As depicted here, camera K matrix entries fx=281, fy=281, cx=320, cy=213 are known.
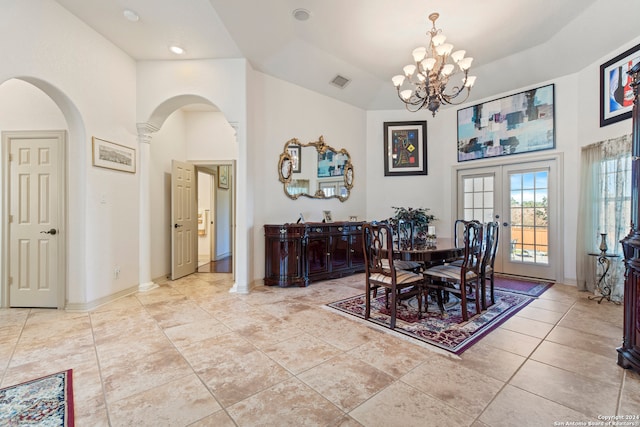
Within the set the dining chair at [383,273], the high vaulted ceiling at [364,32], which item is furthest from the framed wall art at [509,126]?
the dining chair at [383,273]

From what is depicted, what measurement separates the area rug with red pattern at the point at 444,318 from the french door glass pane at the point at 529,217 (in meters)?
1.30

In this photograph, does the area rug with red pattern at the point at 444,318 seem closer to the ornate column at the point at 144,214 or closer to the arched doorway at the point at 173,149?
the arched doorway at the point at 173,149

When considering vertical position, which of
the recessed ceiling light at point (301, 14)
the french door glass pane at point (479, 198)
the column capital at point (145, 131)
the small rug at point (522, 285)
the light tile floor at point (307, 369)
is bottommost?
the small rug at point (522, 285)

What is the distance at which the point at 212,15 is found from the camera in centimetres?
314

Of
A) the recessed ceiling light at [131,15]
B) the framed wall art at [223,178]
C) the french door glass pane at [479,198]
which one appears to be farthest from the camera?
the framed wall art at [223,178]

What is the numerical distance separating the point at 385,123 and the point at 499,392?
16.8ft

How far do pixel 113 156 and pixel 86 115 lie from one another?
54 centimetres

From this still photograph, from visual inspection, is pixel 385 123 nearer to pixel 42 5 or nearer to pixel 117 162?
pixel 117 162

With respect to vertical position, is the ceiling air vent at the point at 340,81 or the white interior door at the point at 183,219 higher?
the ceiling air vent at the point at 340,81

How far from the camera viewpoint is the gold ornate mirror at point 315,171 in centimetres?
471

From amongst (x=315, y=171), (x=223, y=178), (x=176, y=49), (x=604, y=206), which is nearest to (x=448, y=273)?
(x=604, y=206)

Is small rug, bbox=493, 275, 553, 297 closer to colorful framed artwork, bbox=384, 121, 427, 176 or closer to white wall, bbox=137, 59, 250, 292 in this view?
colorful framed artwork, bbox=384, 121, 427, 176

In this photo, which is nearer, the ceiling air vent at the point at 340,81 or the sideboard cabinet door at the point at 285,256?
the sideboard cabinet door at the point at 285,256

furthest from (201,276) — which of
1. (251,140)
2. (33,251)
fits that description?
(251,140)
